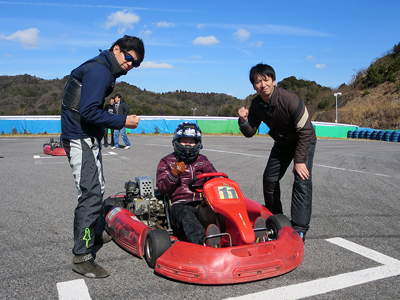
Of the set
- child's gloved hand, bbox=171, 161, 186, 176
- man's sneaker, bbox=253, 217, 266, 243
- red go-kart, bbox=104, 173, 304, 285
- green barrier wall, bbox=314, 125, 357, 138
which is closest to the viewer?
red go-kart, bbox=104, 173, 304, 285

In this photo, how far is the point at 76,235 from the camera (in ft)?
9.64

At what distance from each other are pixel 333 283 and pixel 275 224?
800mm

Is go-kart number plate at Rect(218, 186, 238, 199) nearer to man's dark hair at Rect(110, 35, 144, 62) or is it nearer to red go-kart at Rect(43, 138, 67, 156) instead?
man's dark hair at Rect(110, 35, 144, 62)

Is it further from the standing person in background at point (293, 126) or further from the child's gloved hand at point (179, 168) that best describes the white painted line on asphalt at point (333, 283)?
the child's gloved hand at point (179, 168)

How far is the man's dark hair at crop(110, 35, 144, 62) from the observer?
2988mm

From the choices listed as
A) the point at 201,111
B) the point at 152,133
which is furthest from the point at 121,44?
the point at 201,111

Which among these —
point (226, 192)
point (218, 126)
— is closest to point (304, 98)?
point (218, 126)

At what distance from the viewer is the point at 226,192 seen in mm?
3312

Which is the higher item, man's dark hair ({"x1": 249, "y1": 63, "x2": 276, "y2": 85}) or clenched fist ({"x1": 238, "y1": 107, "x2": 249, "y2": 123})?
man's dark hair ({"x1": 249, "y1": 63, "x2": 276, "y2": 85})

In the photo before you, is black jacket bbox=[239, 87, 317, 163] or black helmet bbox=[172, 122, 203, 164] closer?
black jacket bbox=[239, 87, 317, 163]

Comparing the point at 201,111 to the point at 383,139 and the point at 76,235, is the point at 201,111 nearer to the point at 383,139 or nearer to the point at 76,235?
the point at 383,139

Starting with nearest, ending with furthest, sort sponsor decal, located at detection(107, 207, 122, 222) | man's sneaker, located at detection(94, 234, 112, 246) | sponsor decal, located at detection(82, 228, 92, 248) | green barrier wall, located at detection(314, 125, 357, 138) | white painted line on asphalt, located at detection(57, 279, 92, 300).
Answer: white painted line on asphalt, located at detection(57, 279, 92, 300) → sponsor decal, located at detection(82, 228, 92, 248) → man's sneaker, located at detection(94, 234, 112, 246) → sponsor decal, located at detection(107, 207, 122, 222) → green barrier wall, located at detection(314, 125, 357, 138)

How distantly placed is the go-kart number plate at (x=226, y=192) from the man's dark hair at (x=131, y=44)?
1.36 m

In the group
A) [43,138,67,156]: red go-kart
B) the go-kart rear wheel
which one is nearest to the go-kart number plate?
the go-kart rear wheel
